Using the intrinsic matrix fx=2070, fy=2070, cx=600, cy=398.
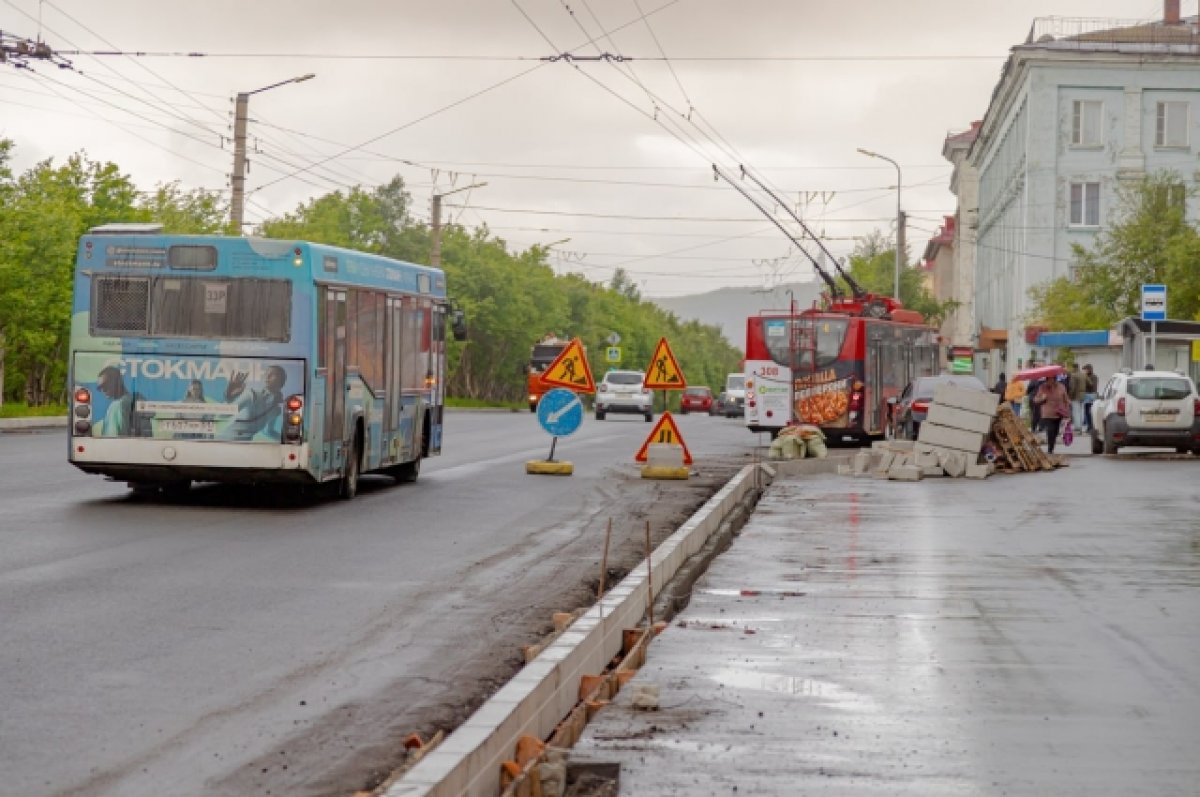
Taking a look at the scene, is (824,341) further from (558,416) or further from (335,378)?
(335,378)

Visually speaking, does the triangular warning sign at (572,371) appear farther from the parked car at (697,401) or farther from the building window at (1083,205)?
the parked car at (697,401)

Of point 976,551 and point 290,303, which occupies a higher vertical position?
point 290,303

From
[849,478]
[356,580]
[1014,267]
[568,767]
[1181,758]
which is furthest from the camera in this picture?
[1014,267]

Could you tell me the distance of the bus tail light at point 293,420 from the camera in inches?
779

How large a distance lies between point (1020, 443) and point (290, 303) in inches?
663

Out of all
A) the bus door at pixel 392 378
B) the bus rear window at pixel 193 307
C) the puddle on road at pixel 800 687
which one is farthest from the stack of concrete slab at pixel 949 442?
the puddle on road at pixel 800 687

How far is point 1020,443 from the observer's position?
33.6 meters

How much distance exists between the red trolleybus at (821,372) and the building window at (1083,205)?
3490 cm

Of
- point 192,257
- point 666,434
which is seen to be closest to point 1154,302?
point 666,434

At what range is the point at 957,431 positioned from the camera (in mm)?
32094

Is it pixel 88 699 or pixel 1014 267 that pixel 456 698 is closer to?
pixel 88 699

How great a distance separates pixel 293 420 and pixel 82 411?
6.68 feet

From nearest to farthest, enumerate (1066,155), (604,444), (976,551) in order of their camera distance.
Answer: (976,551) → (604,444) → (1066,155)

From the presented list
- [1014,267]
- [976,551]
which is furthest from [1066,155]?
[976,551]
